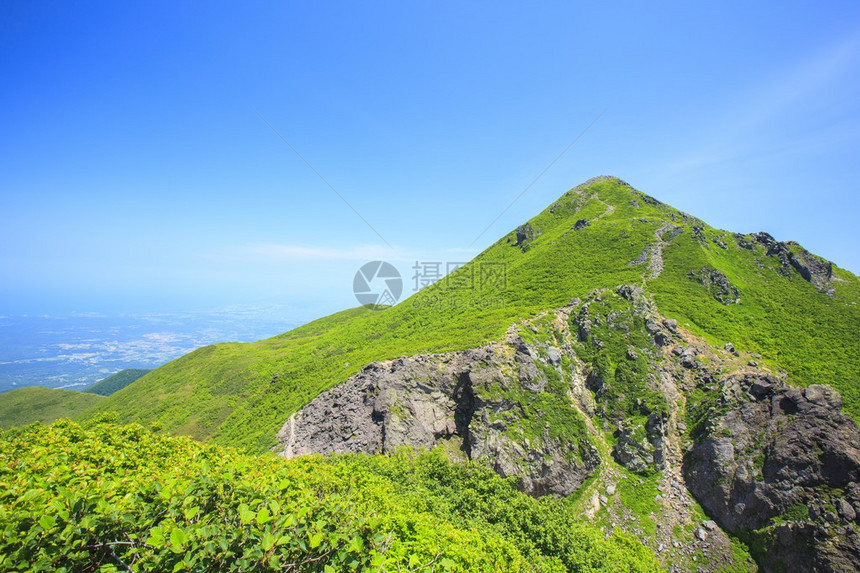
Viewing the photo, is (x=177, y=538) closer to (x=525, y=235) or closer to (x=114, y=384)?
(x=525, y=235)

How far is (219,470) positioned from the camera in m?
11.9

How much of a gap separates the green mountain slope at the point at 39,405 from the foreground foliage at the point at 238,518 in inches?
2698

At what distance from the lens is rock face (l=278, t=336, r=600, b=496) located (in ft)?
93.0

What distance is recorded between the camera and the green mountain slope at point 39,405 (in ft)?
211

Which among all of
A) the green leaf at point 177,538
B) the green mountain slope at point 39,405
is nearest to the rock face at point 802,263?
the green leaf at point 177,538

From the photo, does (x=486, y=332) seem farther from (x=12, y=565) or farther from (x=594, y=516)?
(x=12, y=565)

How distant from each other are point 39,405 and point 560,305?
108346 millimetres

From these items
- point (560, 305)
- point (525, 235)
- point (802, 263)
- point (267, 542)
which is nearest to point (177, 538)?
point (267, 542)

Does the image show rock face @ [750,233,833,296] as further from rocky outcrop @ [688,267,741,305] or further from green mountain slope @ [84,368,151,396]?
green mountain slope @ [84,368,151,396]

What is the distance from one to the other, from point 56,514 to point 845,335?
211 feet

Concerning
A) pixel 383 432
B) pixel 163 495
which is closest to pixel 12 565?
pixel 163 495

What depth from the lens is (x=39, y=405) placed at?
233 ft

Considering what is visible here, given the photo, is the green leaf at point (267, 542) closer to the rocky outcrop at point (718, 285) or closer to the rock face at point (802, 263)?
the rocky outcrop at point (718, 285)

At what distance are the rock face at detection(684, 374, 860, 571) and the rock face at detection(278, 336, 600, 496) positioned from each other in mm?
9420
